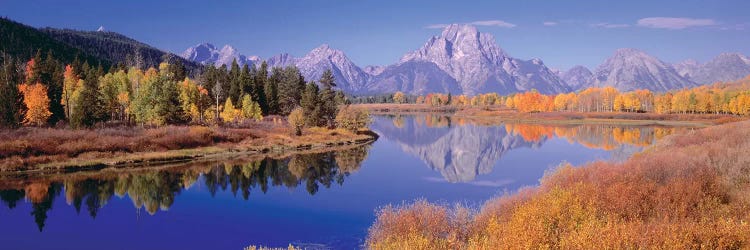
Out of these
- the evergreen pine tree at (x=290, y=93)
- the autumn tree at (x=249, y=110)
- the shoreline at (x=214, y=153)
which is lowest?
the shoreline at (x=214, y=153)

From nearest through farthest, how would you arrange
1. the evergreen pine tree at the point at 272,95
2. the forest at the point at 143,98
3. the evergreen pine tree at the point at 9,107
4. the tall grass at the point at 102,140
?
1. the tall grass at the point at 102,140
2. the evergreen pine tree at the point at 9,107
3. the forest at the point at 143,98
4. the evergreen pine tree at the point at 272,95

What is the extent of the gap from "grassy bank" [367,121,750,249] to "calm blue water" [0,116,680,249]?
701cm

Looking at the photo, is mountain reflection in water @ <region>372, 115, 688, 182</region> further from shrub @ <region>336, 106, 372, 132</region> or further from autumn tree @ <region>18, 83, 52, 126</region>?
autumn tree @ <region>18, 83, 52, 126</region>

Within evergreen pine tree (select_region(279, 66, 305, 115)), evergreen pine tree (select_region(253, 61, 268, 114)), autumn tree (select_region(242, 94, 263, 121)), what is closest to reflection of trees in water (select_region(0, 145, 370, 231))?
autumn tree (select_region(242, 94, 263, 121))

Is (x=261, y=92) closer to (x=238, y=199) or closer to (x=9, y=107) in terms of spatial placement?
(x=9, y=107)

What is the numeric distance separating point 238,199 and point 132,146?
26.2 m

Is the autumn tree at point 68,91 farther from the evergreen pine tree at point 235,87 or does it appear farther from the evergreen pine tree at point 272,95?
the evergreen pine tree at point 272,95

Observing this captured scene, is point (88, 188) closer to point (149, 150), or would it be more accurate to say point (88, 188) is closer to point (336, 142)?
point (149, 150)

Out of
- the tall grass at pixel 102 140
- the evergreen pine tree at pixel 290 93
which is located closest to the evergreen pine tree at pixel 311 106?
the tall grass at pixel 102 140

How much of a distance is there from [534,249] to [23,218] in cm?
3507

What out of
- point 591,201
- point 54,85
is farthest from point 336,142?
point 591,201

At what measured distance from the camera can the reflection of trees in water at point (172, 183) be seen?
40375 mm

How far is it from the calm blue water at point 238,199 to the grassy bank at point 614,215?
7006 millimetres

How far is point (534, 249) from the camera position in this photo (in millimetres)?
14617
